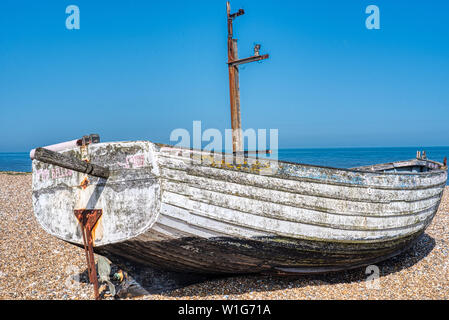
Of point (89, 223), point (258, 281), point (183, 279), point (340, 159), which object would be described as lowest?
point (340, 159)

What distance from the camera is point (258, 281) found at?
225 inches

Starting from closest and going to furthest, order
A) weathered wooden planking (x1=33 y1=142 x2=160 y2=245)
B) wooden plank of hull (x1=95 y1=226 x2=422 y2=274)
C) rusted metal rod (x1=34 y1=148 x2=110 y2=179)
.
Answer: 1. rusted metal rod (x1=34 y1=148 x2=110 y2=179)
2. weathered wooden planking (x1=33 y1=142 x2=160 y2=245)
3. wooden plank of hull (x1=95 y1=226 x2=422 y2=274)

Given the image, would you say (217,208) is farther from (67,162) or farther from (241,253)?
(67,162)

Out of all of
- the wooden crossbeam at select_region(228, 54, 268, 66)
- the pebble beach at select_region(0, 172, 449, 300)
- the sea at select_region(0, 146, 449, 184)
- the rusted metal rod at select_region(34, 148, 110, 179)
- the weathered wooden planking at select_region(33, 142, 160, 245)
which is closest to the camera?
the rusted metal rod at select_region(34, 148, 110, 179)

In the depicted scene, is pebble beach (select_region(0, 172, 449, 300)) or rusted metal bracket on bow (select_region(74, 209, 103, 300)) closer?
rusted metal bracket on bow (select_region(74, 209, 103, 300))

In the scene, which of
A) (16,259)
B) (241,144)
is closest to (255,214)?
(241,144)

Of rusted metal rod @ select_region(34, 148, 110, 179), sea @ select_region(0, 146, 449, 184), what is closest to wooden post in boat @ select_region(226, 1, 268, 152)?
rusted metal rod @ select_region(34, 148, 110, 179)

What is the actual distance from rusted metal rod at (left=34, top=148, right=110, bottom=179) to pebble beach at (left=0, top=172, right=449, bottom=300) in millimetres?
2480

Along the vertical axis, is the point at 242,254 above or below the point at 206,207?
below

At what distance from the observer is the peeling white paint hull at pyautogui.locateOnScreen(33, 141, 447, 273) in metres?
4.23

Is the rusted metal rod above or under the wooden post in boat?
under

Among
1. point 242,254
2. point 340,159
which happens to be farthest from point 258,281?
point 340,159

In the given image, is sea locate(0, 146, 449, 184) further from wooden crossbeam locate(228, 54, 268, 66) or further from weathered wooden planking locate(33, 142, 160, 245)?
weathered wooden planking locate(33, 142, 160, 245)

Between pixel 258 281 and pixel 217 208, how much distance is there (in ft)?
6.87
